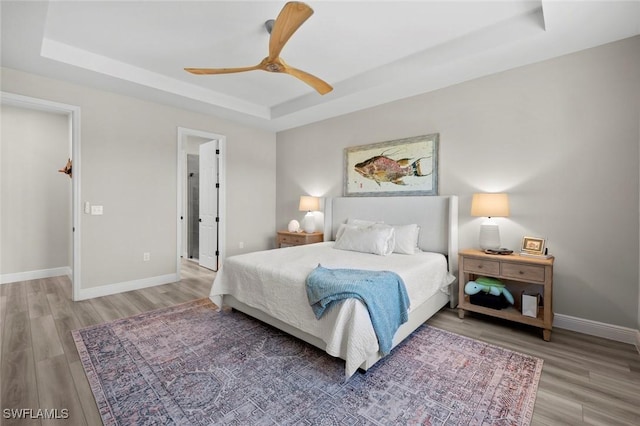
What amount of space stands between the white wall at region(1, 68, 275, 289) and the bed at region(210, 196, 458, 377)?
169cm

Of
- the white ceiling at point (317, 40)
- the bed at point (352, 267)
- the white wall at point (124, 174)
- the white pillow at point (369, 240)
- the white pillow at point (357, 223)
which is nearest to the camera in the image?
the bed at point (352, 267)

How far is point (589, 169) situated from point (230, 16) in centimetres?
351

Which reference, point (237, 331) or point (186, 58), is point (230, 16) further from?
point (237, 331)

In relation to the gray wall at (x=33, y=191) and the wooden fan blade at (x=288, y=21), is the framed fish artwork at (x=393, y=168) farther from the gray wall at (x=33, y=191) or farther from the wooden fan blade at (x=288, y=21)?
the gray wall at (x=33, y=191)

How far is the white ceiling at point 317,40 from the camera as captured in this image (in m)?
2.39

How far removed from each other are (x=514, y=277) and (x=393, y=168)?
1.93 meters

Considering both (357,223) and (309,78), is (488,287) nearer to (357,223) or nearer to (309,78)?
(357,223)

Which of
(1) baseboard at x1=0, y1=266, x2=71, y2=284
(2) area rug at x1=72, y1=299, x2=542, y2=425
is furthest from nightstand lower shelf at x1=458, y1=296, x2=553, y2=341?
(1) baseboard at x1=0, y1=266, x2=71, y2=284

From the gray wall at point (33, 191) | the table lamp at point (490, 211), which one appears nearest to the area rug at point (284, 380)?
the table lamp at point (490, 211)

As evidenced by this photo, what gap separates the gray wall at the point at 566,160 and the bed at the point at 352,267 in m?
0.34

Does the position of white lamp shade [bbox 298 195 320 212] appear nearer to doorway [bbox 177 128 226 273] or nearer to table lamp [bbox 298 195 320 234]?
table lamp [bbox 298 195 320 234]

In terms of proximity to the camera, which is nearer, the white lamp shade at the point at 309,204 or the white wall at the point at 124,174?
the white wall at the point at 124,174

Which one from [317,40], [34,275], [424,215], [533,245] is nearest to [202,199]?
[34,275]

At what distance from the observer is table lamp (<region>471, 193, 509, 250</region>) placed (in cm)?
289
